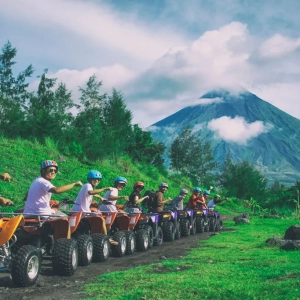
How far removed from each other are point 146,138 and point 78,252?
5912 cm

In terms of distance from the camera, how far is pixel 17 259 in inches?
309

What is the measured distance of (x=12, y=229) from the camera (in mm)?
7758

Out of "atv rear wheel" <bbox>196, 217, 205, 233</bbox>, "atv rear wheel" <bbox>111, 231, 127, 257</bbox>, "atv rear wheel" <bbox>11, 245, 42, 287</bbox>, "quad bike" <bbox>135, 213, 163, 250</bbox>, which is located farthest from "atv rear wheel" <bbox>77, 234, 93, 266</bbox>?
"atv rear wheel" <bbox>196, 217, 205, 233</bbox>

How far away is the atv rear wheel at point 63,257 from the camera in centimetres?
914

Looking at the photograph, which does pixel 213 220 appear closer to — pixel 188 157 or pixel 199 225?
pixel 199 225

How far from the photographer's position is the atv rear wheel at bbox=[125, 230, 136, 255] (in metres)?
12.9

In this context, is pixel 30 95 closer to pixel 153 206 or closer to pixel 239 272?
pixel 153 206

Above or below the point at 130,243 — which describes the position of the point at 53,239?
above

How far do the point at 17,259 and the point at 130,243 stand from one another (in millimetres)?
5343

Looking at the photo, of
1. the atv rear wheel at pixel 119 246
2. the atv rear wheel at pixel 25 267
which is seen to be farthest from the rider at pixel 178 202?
the atv rear wheel at pixel 25 267

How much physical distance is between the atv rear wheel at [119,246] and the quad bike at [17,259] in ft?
13.6

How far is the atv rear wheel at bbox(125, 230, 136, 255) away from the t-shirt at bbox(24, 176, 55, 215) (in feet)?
13.1

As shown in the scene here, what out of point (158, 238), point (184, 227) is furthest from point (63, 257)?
point (184, 227)

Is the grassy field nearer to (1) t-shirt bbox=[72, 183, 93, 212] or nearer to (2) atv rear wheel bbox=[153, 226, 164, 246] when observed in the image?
(1) t-shirt bbox=[72, 183, 93, 212]
